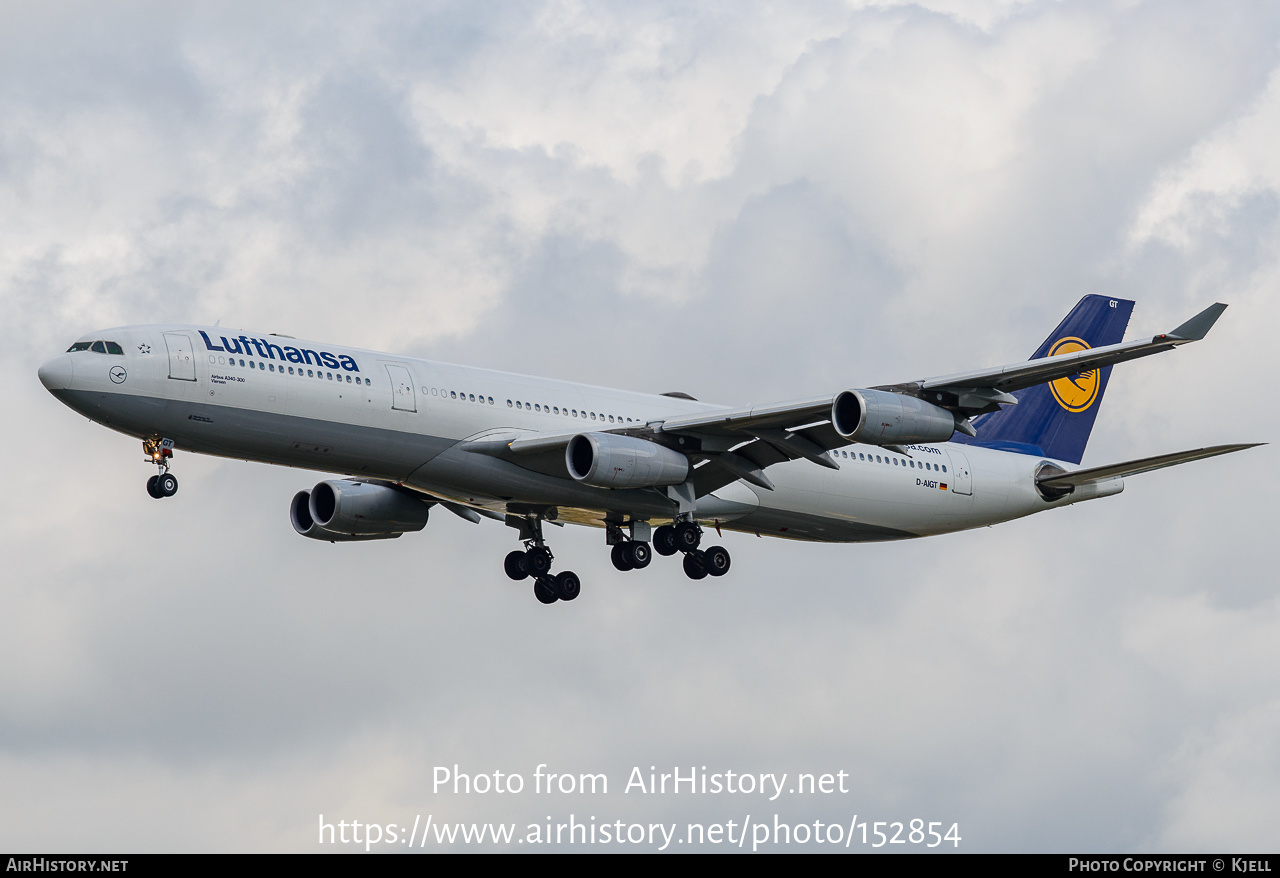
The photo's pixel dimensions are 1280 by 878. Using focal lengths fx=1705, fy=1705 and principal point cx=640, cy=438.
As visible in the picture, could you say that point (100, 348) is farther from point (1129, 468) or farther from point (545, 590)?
point (1129, 468)

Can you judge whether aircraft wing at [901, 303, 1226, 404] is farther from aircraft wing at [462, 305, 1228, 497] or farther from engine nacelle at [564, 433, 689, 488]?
engine nacelle at [564, 433, 689, 488]

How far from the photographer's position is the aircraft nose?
40188mm

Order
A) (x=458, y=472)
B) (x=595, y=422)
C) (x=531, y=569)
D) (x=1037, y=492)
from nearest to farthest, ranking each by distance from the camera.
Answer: (x=458, y=472) < (x=595, y=422) < (x=531, y=569) < (x=1037, y=492)

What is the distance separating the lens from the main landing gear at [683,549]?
4791 cm

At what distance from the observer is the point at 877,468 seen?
5162cm

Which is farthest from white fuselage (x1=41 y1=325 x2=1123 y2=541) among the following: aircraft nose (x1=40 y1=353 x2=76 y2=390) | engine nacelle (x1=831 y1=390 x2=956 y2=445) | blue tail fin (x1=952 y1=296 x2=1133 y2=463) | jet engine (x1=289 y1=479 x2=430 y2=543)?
engine nacelle (x1=831 y1=390 x2=956 y2=445)

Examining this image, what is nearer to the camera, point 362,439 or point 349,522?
point 362,439

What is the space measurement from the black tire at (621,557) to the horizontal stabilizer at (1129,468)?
14755 millimetres

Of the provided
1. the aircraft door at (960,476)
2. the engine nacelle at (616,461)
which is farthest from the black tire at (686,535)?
the aircraft door at (960,476)

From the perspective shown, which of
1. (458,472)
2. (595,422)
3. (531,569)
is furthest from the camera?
(531,569)

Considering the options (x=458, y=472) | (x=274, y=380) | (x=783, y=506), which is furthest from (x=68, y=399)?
(x=783, y=506)

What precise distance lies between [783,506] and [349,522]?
1267 centimetres

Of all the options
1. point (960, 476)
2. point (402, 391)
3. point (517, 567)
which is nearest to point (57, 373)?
point (402, 391)

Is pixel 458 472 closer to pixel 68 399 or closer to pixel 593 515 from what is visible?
pixel 593 515
